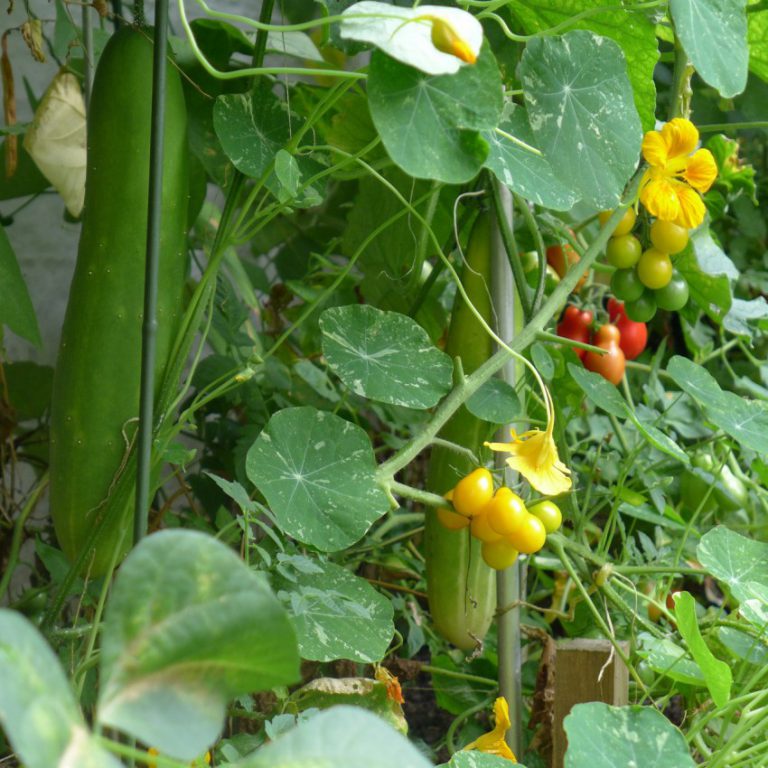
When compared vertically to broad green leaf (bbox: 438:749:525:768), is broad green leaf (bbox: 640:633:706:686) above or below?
below

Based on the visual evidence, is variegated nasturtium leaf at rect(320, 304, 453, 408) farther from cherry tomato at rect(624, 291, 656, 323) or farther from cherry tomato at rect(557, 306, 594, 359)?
cherry tomato at rect(557, 306, 594, 359)

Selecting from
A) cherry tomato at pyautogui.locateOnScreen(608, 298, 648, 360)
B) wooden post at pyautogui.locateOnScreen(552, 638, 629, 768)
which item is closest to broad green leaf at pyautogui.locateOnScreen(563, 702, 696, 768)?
wooden post at pyautogui.locateOnScreen(552, 638, 629, 768)

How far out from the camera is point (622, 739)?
2.32 ft

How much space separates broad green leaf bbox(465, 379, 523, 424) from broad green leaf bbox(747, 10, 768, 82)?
1.75ft

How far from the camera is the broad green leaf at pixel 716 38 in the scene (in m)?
0.79

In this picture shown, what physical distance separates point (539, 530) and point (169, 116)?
490 millimetres

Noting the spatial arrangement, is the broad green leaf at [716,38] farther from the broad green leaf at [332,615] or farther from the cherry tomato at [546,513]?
the broad green leaf at [332,615]

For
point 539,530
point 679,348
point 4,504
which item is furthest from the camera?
point 679,348

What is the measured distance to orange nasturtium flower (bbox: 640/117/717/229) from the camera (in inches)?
34.9

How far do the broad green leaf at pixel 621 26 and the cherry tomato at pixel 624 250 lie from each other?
0.43 feet

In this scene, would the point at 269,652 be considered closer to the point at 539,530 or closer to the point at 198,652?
the point at 198,652

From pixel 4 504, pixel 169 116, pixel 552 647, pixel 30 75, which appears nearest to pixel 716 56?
pixel 169 116

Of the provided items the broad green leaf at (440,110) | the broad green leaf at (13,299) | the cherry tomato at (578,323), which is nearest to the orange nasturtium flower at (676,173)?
the broad green leaf at (440,110)

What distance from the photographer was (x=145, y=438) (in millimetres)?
642
